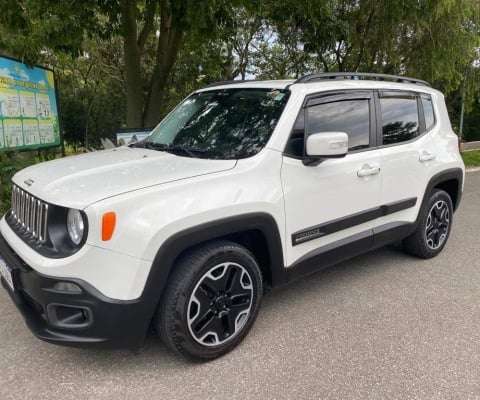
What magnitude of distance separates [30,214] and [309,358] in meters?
2.03

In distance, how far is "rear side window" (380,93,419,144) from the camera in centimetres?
384

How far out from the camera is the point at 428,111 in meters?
4.41

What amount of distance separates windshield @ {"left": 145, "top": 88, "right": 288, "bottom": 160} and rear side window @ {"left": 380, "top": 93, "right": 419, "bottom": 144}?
3.73ft

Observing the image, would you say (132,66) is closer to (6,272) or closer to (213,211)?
(6,272)

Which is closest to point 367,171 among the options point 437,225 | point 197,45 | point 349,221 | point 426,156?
point 349,221

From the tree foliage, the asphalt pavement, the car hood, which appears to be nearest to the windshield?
the car hood

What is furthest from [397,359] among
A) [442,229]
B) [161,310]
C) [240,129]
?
[442,229]

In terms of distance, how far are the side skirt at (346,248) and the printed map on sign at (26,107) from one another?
424 cm

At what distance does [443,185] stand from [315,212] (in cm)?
230

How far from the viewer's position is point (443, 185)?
4.69 metres

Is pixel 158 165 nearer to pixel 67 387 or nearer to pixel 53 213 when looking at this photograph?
pixel 53 213

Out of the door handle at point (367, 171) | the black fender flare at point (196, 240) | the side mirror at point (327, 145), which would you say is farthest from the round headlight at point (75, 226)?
the door handle at point (367, 171)

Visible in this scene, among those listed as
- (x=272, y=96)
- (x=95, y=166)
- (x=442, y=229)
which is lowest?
(x=442, y=229)

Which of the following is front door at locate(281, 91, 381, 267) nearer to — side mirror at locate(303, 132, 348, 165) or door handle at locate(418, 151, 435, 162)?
side mirror at locate(303, 132, 348, 165)
